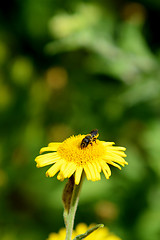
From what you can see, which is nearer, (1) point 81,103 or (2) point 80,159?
(2) point 80,159

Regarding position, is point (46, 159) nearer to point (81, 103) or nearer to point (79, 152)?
point (79, 152)

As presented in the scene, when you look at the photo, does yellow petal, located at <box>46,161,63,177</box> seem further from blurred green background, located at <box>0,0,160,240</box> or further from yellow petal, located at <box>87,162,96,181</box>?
blurred green background, located at <box>0,0,160,240</box>

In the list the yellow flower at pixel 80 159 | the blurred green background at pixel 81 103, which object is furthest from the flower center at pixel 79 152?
the blurred green background at pixel 81 103

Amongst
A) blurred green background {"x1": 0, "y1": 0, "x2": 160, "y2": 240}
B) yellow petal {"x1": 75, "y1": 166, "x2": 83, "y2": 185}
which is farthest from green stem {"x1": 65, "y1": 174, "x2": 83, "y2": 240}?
blurred green background {"x1": 0, "y1": 0, "x2": 160, "y2": 240}

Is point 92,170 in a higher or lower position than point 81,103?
lower

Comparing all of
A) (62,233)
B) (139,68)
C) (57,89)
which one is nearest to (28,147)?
(57,89)

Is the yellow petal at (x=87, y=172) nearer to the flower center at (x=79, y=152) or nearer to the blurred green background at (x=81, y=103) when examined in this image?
the flower center at (x=79, y=152)

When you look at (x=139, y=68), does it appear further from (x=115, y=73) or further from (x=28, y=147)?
(x=28, y=147)

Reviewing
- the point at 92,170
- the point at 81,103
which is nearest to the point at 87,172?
the point at 92,170
